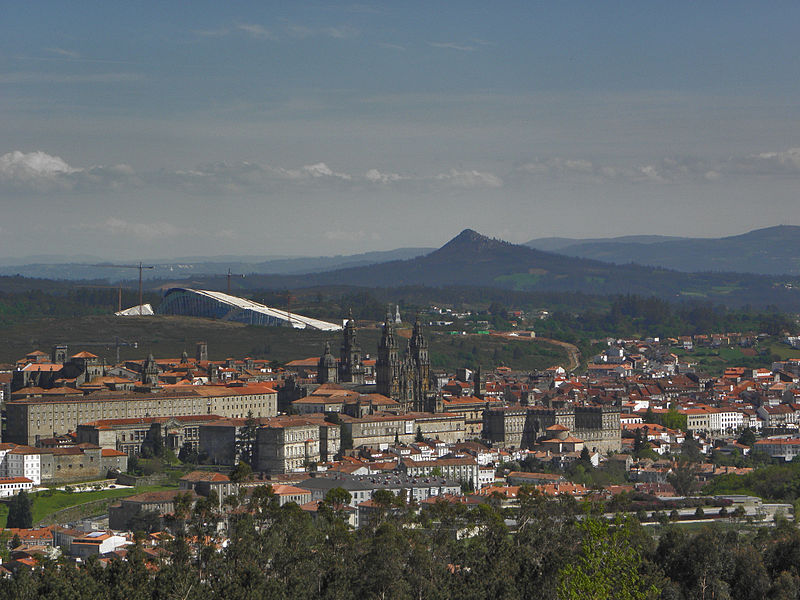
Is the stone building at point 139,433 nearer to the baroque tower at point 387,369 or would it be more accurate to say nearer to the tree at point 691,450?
the baroque tower at point 387,369

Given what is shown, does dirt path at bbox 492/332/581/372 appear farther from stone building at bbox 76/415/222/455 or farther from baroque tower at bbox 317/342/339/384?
stone building at bbox 76/415/222/455

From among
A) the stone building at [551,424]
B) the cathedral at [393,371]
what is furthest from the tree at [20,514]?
the stone building at [551,424]

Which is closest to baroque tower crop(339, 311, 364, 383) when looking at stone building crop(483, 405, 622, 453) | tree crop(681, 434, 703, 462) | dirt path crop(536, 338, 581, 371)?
stone building crop(483, 405, 622, 453)

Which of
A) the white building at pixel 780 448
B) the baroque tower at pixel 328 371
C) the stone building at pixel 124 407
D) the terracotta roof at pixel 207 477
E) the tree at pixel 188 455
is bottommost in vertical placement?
the white building at pixel 780 448

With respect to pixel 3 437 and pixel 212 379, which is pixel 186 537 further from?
pixel 212 379

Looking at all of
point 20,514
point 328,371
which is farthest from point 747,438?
point 20,514
